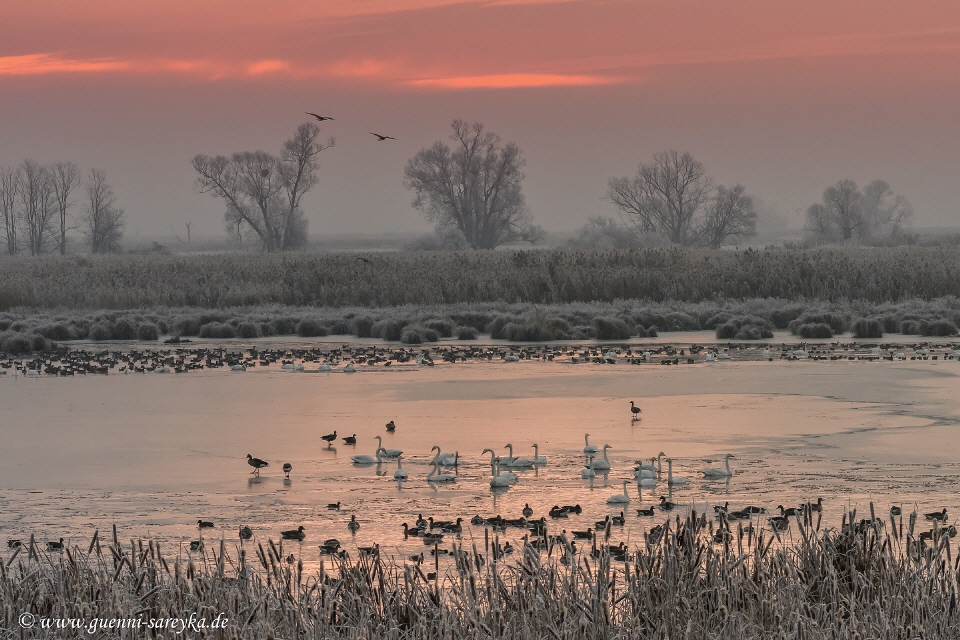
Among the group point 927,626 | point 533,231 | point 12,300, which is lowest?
point 927,626

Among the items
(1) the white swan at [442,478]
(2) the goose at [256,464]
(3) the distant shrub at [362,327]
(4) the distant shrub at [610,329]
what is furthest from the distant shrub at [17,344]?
(1) the white swan at [442,478]

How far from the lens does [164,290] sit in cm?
4409

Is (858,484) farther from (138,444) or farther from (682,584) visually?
(138,444)

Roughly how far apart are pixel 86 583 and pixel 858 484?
763 centimetres

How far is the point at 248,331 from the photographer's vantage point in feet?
115

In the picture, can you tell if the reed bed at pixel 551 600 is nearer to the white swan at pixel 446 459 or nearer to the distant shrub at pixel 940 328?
the white swan at pixel 446 459

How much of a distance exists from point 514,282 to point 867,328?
1273 cm

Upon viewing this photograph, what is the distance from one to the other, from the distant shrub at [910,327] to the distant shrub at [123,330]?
21026 mm

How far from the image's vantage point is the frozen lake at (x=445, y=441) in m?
11.1

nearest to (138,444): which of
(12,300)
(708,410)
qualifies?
(708,410)

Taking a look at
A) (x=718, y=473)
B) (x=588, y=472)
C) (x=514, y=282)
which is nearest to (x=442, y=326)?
(x=514, y=282)

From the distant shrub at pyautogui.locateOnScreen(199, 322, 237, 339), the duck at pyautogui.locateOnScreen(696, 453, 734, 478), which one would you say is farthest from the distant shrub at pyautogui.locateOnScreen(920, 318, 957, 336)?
the duck at pyautogui.locateOnScreen(696, 453, 734, 478)

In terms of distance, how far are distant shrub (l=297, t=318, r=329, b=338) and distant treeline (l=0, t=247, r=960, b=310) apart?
18.3 ft

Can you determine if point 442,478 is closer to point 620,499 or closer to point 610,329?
point 620,499
